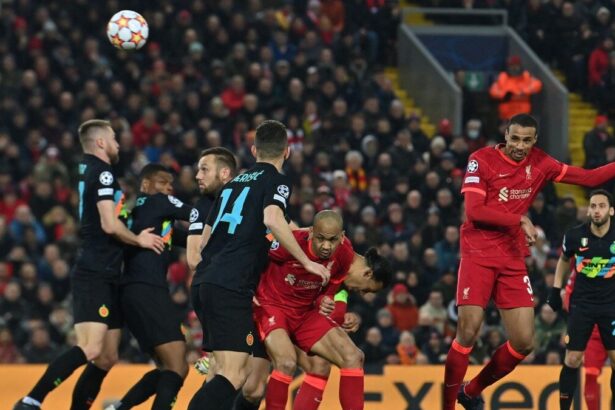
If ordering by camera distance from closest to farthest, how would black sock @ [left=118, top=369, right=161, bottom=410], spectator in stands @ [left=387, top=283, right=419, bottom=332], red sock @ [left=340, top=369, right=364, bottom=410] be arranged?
red sock @ [left=340, top=369, right=364, bottom=410], black sock @ [left=118, top=369, right=161, bottom=410], spectator in stands @ [left=387, top=283, right=419, bottom=332]

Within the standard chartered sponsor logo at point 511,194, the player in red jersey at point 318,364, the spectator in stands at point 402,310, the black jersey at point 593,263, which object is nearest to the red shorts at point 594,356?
the black jersey at point 593,263

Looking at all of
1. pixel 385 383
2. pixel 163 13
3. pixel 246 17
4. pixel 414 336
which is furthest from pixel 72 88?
pixel 385 383

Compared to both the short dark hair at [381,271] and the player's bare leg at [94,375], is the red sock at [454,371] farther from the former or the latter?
the player's bare leg at [94,375]

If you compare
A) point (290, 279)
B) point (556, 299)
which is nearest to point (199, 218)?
point (290, 279)

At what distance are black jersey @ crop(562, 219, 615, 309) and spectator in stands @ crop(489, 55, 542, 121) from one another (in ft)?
29.8

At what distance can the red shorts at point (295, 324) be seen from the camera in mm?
9750

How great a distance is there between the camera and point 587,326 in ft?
40.5

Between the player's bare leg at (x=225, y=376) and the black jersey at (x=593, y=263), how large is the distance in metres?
4.45

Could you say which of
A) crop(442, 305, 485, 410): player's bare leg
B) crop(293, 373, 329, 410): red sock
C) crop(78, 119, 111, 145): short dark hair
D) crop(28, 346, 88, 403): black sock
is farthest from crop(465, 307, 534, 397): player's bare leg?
crop(78, 119, 111, 145): short dark hair

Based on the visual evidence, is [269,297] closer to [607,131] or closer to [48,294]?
[48,294]

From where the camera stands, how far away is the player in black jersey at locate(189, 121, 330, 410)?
8852 mm

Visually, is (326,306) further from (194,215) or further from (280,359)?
(194,215)

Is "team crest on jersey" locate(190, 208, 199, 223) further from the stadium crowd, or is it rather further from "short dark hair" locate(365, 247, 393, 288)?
the stadium crowd

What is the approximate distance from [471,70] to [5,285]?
9430 mm
